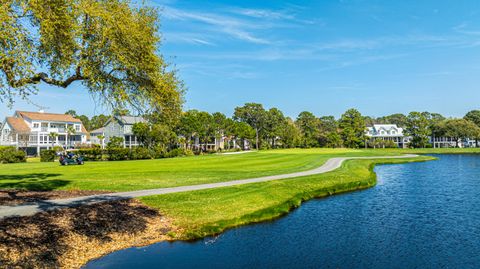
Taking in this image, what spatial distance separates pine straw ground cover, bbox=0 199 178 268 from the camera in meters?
12.4

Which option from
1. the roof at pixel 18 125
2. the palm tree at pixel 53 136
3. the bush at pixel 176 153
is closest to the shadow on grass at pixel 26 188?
the bush at pixel 176 153

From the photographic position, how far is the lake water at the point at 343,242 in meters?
13.3

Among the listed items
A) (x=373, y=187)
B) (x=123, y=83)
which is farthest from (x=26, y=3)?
(x=373, y=187)

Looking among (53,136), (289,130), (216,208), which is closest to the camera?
(216,208)

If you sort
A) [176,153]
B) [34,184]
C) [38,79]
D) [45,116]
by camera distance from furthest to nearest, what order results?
[45,116]
[176,153]
[34,184]
[38,79]

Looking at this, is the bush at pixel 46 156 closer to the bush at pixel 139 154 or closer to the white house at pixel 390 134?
the bush at pixel 139 154

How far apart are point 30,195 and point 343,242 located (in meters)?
16.6

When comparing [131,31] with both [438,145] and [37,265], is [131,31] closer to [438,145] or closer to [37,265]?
[37,265]

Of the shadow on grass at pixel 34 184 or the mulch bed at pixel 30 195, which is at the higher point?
the shadow on grass at pixel 34 184

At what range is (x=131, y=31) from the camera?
16391mm

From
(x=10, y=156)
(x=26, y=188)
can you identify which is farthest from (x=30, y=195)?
(x=10, y=156)

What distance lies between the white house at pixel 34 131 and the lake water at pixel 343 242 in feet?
264

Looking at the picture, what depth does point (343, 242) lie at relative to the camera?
15.8m

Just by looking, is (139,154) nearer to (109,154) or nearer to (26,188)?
(109,154)
